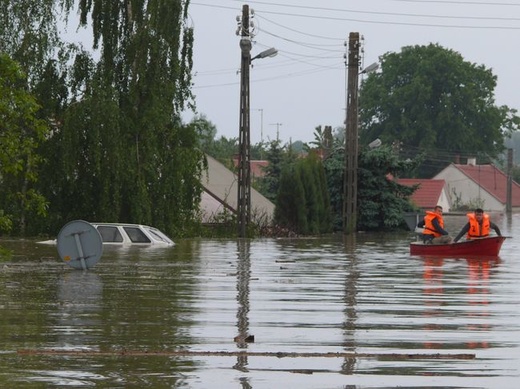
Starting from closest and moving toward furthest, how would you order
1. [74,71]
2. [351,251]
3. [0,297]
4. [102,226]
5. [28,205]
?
[0,297] → [28,205] → [102,226] → [351,251] → [74,71]

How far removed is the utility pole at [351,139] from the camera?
6419 cm

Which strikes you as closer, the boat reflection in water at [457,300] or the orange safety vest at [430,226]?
the boat reflection in water at [457,300]

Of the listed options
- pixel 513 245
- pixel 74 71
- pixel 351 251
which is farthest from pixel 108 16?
pixel 513 245

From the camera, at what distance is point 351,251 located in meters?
44.3

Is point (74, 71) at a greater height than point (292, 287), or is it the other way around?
point (74, 71)

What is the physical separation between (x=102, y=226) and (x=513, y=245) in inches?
793

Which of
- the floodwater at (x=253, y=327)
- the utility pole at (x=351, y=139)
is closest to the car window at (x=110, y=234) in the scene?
the floodwater at (x=253, y=327)

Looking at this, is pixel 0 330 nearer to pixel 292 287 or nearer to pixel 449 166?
pixel 292 287

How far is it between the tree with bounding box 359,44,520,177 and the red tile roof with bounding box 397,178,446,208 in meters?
3.37

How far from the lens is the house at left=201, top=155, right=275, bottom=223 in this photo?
6881cm

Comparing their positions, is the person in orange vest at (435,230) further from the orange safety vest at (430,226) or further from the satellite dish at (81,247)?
the satellite dish at (81,247)

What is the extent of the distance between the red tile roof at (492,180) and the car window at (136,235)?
4054 inches

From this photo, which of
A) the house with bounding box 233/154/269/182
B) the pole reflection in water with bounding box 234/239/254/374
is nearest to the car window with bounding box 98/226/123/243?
the pole reflection in water with bounding box 234/239/254/374

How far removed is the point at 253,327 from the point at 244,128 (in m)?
35.7
